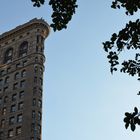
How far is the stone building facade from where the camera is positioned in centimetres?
7406

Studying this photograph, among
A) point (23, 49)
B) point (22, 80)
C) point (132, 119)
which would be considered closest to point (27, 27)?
point (23, 49)

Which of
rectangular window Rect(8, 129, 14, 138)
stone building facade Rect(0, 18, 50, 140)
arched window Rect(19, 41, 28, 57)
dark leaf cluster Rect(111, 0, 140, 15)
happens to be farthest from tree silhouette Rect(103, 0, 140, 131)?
arched window Rect(19, 41, 28, 57)

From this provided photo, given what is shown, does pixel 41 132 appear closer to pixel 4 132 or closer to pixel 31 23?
pixel 4 132

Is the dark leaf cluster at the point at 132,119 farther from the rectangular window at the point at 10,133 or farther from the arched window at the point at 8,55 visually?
the arched window at the point at 8,55

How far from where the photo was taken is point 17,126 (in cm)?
7419

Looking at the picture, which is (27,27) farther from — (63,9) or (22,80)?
(63,9)

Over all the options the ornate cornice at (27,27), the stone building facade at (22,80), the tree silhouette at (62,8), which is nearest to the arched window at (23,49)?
the stone building facade at (22,80)

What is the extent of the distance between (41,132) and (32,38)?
24.6m

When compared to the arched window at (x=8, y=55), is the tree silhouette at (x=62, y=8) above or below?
below

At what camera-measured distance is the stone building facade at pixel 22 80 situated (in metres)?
74.1

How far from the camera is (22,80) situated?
82.2 metres

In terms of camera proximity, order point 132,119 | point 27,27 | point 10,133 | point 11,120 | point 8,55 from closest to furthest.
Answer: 1. point 132,119
2. point 10,133
3. point 11,120
4. point 8,55
5. point 27,27

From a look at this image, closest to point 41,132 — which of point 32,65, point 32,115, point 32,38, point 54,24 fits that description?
point 32,115

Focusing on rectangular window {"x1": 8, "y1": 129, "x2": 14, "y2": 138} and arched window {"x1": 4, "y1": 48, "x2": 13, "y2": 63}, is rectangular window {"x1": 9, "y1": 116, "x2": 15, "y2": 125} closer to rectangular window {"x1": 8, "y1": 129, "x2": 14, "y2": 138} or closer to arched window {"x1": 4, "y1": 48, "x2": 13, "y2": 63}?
rectangular window {"x1": 8, "y1": 129, "x2": 14, "y2": 138}
